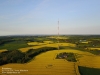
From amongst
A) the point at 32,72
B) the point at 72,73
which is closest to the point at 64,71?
the point at 72,73

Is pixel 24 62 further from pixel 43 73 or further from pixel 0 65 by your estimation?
pixel 43 73

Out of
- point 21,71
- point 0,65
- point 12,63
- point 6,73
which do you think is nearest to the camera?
point 6,73

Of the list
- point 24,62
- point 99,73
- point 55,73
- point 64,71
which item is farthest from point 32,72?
point 99,73

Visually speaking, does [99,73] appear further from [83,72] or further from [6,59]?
[6,59]

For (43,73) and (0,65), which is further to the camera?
(0,65)

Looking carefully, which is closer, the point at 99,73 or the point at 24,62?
the point at 99,73

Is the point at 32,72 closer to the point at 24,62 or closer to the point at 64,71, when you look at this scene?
the point at 64,71

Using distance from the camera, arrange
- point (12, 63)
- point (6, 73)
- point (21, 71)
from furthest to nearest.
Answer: point (12, 63), point (21, 71), point (6, 73)

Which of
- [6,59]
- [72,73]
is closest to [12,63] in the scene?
[6,59]
